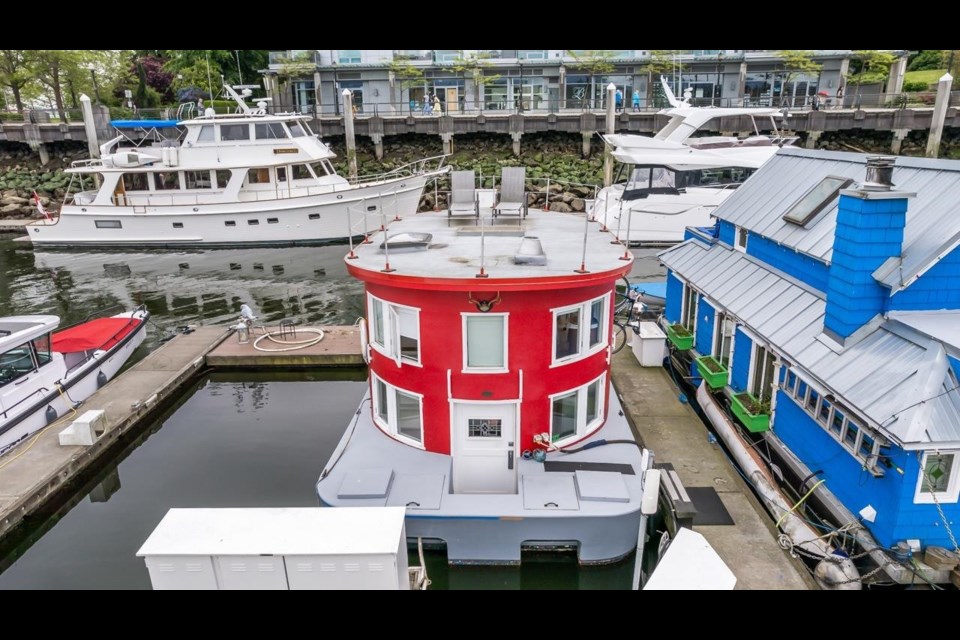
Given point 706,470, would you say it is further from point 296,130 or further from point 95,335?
point 296,130

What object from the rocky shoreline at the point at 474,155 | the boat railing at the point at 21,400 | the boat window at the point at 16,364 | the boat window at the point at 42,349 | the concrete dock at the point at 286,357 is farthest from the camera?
the rocky shoreline at the point at 474,155

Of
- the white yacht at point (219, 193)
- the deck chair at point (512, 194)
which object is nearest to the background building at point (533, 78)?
the white yacht at point (219, 193)

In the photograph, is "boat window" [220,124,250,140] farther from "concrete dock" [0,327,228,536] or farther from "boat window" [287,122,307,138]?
"concrete dock" [0,327,228,536]

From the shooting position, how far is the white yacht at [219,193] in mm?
34469

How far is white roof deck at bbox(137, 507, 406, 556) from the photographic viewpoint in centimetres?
891

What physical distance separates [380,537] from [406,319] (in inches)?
165

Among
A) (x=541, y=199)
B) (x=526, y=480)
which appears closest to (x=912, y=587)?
(x=526, y=480)

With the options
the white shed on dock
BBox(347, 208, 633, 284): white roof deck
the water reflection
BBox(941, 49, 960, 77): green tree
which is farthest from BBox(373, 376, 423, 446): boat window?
BBox(941, 49, 960, 77): green tree

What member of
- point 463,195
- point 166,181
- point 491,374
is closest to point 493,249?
point 491,374

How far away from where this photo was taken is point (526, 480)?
1158cm

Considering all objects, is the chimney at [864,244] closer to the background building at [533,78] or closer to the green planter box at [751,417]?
the green planter box at [751,417]

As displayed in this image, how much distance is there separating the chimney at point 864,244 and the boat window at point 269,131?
30.2 meters

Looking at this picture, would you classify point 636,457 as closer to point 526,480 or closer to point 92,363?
point 526,480

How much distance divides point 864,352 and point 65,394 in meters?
17.3
